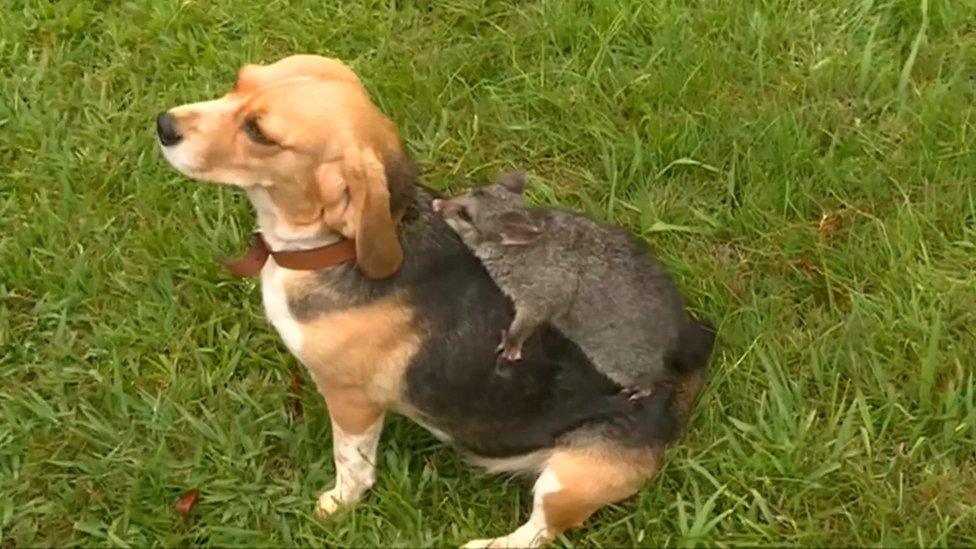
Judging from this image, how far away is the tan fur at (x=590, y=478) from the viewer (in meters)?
3.63

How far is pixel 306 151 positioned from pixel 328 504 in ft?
4.01

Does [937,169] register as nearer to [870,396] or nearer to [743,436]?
[870,396]

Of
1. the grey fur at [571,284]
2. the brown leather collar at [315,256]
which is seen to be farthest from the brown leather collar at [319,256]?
the grey fur at [571,284]

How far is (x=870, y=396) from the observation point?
160 inches

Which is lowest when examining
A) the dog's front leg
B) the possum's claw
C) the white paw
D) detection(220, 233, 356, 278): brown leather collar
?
the white paw

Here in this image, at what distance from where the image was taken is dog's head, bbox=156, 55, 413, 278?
3297 mm

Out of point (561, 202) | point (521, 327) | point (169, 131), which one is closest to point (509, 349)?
point (521, 327)

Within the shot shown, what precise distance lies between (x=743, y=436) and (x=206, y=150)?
192 centimetres

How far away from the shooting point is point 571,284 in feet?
11.8

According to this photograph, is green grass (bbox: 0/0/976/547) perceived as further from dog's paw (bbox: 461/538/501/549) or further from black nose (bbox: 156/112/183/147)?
black nose (bbox: 156/112/183/147)

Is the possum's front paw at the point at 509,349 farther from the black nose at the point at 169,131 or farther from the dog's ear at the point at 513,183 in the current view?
the black nose at the point at 169,131

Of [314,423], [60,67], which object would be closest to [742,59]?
[314,423]

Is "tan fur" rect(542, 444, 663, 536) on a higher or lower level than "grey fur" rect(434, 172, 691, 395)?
lower

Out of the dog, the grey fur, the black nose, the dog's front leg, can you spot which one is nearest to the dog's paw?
the dog
